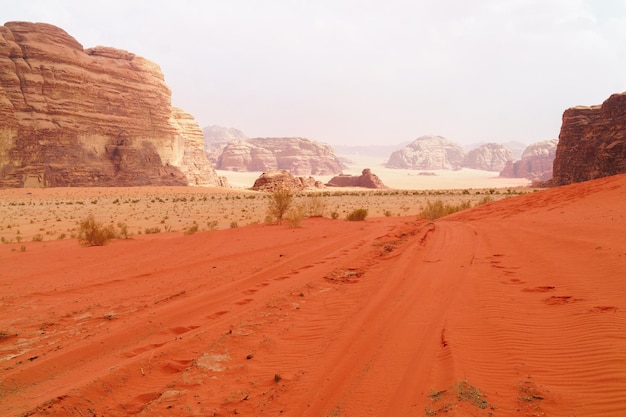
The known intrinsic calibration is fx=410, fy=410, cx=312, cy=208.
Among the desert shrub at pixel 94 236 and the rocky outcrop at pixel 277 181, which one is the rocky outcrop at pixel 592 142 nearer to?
the rocky outcrop at pixel 277 181

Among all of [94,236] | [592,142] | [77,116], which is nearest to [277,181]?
[77,116]

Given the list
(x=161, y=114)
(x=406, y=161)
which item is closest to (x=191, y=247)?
(x=161, y=114)

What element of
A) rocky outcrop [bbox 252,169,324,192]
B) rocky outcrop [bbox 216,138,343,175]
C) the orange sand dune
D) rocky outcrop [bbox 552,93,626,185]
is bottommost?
the orange sand dune

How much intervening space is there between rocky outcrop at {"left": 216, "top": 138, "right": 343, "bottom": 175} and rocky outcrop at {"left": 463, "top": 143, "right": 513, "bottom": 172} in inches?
2230

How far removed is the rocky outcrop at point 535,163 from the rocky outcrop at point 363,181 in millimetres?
54073

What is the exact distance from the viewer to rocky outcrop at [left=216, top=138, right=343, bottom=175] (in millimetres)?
124250

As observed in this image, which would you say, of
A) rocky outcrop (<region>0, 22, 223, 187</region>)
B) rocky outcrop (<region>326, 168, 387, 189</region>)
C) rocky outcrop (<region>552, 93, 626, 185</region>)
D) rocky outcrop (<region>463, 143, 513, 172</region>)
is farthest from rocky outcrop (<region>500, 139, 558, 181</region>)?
rocky outcrop (<region>0, 22, 223, 187</region>)

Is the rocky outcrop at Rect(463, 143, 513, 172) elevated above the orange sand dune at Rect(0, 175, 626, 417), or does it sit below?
above

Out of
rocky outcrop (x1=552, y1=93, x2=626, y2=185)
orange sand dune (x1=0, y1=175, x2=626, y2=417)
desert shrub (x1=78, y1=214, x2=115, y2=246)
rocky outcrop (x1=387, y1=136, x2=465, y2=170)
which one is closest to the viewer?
orange sand dune (x1=0, y1=175, x2=626, y2=417)

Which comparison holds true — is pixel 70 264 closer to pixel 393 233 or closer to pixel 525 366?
pixel 393 233

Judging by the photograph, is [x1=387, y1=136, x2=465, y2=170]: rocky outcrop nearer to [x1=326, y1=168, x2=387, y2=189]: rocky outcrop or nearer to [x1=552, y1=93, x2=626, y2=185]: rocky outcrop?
[x1=326, y1=168, x2=387, y2=189]: rocky outcrop

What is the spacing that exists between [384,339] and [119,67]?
206ft

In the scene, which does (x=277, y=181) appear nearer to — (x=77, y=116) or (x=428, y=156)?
(x=77, y=116)

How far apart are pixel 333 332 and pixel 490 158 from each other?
166392 mm
